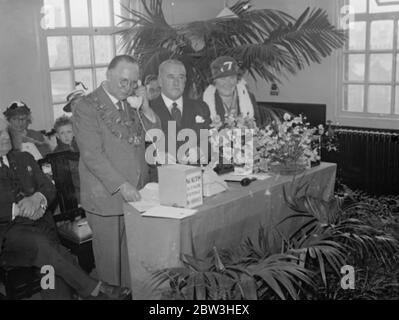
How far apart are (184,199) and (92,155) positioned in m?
0.60

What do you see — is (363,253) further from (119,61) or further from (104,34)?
(104,34)

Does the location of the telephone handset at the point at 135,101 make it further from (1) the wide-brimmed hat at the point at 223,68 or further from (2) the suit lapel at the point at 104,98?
(1) the wide-brimmed hat at the point at 223,68

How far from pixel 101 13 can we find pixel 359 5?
9.55 feet

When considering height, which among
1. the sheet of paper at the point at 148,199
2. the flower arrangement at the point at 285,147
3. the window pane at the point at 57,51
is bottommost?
the sheet of paper at the point at 148,199

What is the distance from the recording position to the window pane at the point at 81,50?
344cm

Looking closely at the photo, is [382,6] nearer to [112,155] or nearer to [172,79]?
[172,79]

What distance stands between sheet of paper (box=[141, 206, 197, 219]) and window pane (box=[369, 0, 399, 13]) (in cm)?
368

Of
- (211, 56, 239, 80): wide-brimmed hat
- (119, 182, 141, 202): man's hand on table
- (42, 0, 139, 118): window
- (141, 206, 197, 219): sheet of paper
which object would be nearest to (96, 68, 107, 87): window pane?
(42, 0, 139, 118): window

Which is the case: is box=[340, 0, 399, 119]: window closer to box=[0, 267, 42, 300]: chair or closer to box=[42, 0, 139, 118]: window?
box=[42, 0, 139, 118]: window

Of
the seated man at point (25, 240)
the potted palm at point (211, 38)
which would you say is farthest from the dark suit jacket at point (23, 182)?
the potted palm at point (211, 38)

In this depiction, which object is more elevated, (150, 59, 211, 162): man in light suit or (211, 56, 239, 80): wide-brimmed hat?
(211, 56, 239, 80): wide-brimmed hat

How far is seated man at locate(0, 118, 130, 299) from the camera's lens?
2926 millimetres

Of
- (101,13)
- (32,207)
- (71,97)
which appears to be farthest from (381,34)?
(32,207)

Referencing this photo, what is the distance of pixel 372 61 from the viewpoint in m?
5.40
